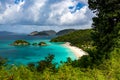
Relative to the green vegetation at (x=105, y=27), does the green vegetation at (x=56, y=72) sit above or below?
below

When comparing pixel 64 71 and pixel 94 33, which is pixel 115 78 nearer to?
pixel 64 71

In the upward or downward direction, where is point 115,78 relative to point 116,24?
downward

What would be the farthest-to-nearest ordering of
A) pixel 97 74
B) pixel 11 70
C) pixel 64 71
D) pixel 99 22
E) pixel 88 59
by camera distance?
1. pixel 99 22
2. pixel 88 59
3. pixel 97 74
4. pixel 64 71
5. pixel 11 70

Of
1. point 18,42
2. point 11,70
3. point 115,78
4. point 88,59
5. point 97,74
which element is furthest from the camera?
point 18,42

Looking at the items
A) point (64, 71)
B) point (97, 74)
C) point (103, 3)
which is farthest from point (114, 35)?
point (64, 71)

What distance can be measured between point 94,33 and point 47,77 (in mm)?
14705

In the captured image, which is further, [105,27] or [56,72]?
[105,27]

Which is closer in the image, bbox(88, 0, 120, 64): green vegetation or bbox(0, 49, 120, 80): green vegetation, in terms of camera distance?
bbox(0, 49, 120, 80): green vegetation

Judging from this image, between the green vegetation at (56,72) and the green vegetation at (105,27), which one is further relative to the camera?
the green vegetation at (105,27)

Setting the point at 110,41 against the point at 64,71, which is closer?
the point at 64,71

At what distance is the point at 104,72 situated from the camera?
76.9 ft

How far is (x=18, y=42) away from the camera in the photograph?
6590 inches

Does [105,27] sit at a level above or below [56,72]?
above

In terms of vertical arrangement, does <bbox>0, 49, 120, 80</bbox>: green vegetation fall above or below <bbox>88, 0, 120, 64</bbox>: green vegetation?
below
